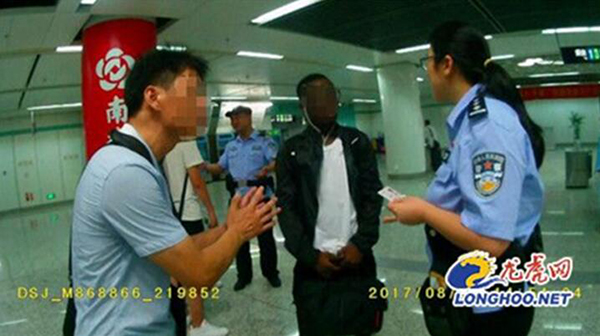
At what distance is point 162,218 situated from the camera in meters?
1.07

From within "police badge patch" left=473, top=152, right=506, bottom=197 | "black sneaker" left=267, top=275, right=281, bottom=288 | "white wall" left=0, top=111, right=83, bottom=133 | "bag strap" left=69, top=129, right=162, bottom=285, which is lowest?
"black sneaker" left=267, top=275, right=281, bottom=288

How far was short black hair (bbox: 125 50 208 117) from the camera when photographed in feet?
3.94

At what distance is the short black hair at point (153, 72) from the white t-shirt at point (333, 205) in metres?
1.01

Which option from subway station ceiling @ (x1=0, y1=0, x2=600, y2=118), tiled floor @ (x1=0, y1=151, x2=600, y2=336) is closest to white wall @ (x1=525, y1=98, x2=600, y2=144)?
subway station ceiling @ (x1=0, y1=0, x2=600, y2=118)

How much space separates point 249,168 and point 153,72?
2.83 m

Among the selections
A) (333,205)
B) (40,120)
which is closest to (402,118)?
(333,205)

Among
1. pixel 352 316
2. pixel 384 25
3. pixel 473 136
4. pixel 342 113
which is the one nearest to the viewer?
pixel 473 136

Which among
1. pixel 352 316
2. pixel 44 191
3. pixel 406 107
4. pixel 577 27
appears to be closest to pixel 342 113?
pixel 406 107

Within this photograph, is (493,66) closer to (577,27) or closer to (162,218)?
(162,218)

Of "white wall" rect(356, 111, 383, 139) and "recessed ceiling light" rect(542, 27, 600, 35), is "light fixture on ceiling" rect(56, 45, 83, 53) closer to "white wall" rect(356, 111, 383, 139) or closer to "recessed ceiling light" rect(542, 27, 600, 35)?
"recessed ceiling light" rect(542, 27, 600, 35)

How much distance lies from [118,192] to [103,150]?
0.15 m

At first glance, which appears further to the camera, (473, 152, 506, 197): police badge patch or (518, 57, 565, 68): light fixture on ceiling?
(518, 57, 565, 68): light fixture on ceiling

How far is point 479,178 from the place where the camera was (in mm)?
1142

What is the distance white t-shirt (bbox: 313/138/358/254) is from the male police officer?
1.89 meters
